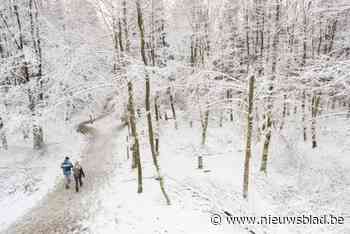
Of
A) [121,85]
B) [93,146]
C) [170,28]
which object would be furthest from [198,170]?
[170,28]

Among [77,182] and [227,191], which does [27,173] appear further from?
[227,191]

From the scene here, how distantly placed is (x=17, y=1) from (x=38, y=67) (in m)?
4.13

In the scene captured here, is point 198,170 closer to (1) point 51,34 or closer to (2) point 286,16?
(2) point 286,16

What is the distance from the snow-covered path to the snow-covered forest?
0.06m

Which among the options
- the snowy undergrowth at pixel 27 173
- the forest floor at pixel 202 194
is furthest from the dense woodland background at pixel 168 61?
the forest floor at pixel 202 194

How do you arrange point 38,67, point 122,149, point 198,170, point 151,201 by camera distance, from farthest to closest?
point 122,149
point 38,67
point 198,170
point 151,201

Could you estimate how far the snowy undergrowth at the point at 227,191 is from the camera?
8.08 metres

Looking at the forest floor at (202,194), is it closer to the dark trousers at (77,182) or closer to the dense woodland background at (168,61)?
the dark trousers at (77,182)

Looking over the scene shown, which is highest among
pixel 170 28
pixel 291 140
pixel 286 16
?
pixel 170 28

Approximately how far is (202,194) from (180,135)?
10.4 meters

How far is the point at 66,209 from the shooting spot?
30.1ft

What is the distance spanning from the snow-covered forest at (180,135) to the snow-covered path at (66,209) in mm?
58

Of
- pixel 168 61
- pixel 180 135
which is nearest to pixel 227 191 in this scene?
pixel 168 61

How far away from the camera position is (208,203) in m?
9.44
